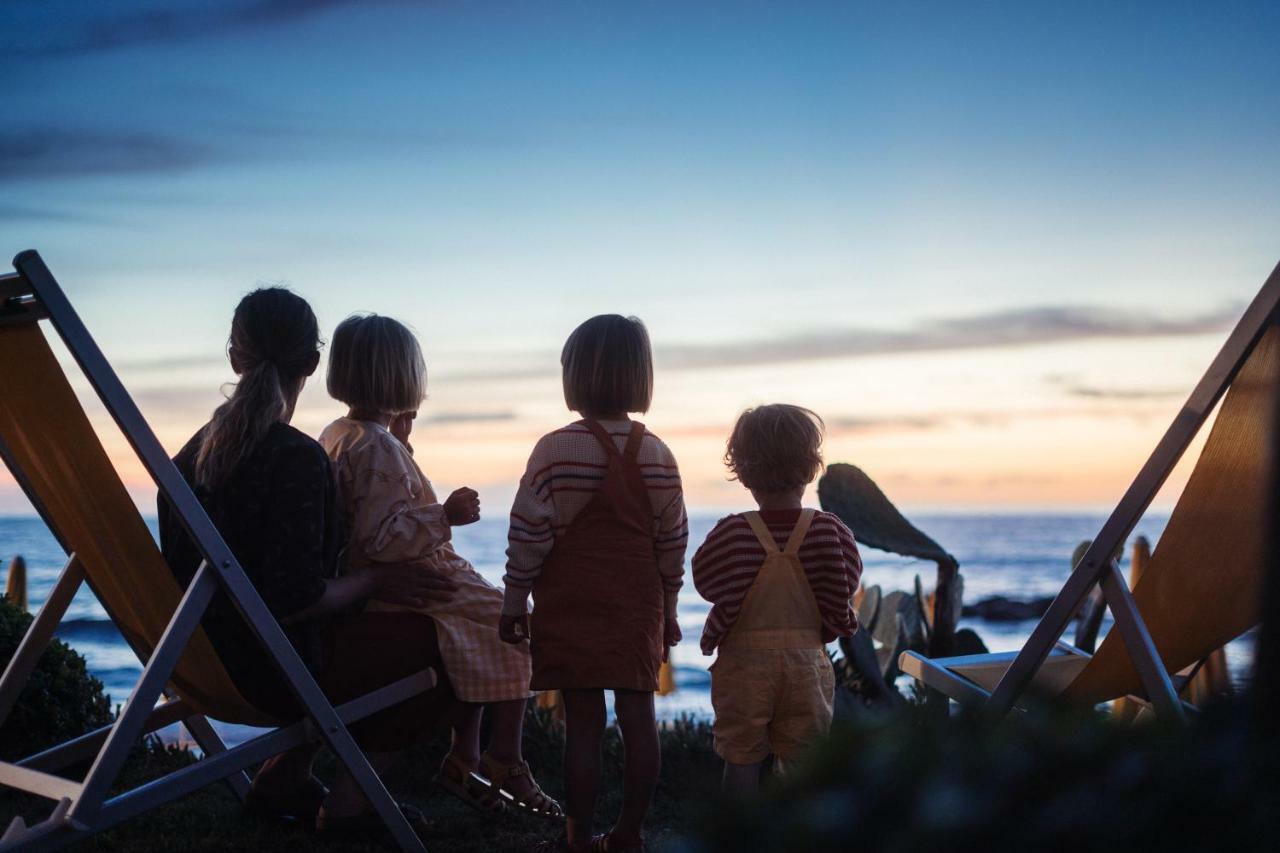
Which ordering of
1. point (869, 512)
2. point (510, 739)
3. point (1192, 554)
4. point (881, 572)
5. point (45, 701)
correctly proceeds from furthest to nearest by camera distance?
1. point (881, 572)
2. point (869, 512)
3. point (45, 701)
4. point (510, 739)
5. point (1192, 554)

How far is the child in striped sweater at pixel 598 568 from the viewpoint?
3.48m

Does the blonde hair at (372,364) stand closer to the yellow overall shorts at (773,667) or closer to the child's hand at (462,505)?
the child's hand at (462,505)

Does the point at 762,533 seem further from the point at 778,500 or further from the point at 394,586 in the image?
the point at 394,586

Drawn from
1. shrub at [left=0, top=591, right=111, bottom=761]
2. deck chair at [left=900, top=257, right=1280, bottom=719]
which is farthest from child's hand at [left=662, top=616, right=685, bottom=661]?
shrub at [left=0, top=591, right=111, bottom=761]

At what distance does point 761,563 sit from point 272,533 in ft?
4.60

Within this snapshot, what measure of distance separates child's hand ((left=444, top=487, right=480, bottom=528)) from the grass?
0.99 meters

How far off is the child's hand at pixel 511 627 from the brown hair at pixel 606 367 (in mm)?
642

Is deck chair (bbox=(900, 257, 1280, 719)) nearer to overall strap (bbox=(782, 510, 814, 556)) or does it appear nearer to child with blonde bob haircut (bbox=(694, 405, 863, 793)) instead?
child with blonde bob haircut (bbox=(694, 405, 863, 793))

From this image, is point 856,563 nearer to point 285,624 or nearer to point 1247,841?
point 285,624

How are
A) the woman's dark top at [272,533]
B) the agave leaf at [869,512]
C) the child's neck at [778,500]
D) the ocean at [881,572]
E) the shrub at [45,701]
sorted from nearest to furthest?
the woman's dark top at [272,533]
the child's neck at [778,500]
the shrub at [45,701]
the agave leaf at [869,512]
the ocean at [881,572]

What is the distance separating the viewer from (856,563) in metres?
3.66

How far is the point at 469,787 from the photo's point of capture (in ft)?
12.7

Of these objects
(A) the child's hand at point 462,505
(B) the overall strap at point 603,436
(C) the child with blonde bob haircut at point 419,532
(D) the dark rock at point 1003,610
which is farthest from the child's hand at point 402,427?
(D) the dark rock at point 1003,610

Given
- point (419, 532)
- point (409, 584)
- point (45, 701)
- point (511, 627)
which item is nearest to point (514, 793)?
point (511, 627)
